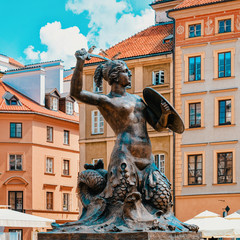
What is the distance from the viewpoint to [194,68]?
38.8 metres

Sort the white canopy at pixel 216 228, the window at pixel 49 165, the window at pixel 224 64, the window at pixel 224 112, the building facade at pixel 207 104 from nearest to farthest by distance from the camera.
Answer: the white canopy at pixel 216 228
the building facade at pixel 207 104
the window at pixel 224 112
the window at pixel 224 64
the window at pixel 49 165

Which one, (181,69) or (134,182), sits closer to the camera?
(134,182)

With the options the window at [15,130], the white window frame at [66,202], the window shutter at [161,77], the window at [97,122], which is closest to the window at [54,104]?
the window at [15,130]

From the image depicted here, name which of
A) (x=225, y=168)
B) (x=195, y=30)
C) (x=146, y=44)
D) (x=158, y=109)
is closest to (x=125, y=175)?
(x=158, y=109)

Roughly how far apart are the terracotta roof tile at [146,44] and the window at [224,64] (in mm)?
3587

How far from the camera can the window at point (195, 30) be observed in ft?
127

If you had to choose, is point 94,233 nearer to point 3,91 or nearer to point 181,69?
point 181,69

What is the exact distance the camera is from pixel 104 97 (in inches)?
305

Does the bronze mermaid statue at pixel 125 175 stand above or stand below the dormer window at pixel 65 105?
below

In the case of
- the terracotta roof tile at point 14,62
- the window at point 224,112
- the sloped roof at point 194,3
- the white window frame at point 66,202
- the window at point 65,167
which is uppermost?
the sloped roof at point 194,3

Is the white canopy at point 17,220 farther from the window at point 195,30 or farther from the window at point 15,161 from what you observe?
the window at point 15,161

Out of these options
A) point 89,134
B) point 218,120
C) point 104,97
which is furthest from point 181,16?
point 104,97

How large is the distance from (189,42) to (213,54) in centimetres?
182

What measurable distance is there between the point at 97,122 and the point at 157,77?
5.17 m
